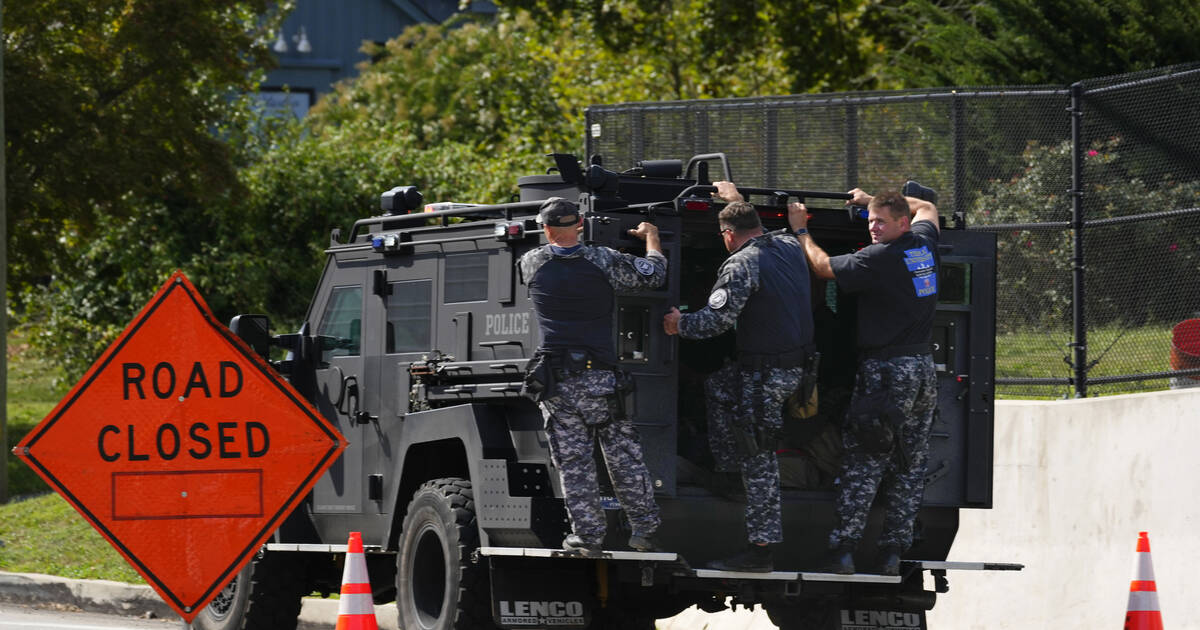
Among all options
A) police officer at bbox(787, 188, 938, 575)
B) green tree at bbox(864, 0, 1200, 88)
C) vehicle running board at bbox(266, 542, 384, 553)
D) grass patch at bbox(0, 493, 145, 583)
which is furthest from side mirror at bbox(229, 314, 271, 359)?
green tree at bbox(864, 0, 1200, 88)

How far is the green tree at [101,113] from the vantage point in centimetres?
2055

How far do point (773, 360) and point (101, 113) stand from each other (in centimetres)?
1513

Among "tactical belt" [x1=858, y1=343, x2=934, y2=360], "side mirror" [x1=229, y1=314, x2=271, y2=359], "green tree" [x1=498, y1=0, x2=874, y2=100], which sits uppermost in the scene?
A: "green tree" [x1=498, y1=0, x2=874, y2=100]

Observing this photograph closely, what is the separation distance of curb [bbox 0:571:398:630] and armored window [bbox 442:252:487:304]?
11.5 ft

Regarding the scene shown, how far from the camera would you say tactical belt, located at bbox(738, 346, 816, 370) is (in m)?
8.11

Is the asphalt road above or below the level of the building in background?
below

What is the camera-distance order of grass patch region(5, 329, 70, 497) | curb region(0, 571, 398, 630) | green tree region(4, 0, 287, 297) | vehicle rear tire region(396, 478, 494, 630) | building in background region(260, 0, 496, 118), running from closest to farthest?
vehicle rear tire region(396, 478, 494, 630)
curb region(0, 571, 398, 630)
green tree region(4, 0, 287, 297)
grass patch region(5, 329, 70, 497)
building in background region(260, 0, 496, 118)

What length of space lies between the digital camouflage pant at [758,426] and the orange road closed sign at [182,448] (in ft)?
6.09

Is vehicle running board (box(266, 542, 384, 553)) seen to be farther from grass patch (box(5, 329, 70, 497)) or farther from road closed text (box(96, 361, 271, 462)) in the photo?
grass patch (box(5, 329, 70, 497))

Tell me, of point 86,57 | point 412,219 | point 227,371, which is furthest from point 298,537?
point 86,57

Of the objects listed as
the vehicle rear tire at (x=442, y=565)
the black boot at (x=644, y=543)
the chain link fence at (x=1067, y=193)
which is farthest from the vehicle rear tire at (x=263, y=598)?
the chain link fence at (x=1067, y=193)

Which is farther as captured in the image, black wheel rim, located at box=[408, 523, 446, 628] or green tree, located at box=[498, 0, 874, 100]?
green tree, located at box=[498, 0, 874, 100]

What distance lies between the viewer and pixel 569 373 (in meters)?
7.78

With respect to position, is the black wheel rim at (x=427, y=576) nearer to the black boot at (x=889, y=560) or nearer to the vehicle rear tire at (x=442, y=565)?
the vehicle rear tire at (x=442, y=565)
